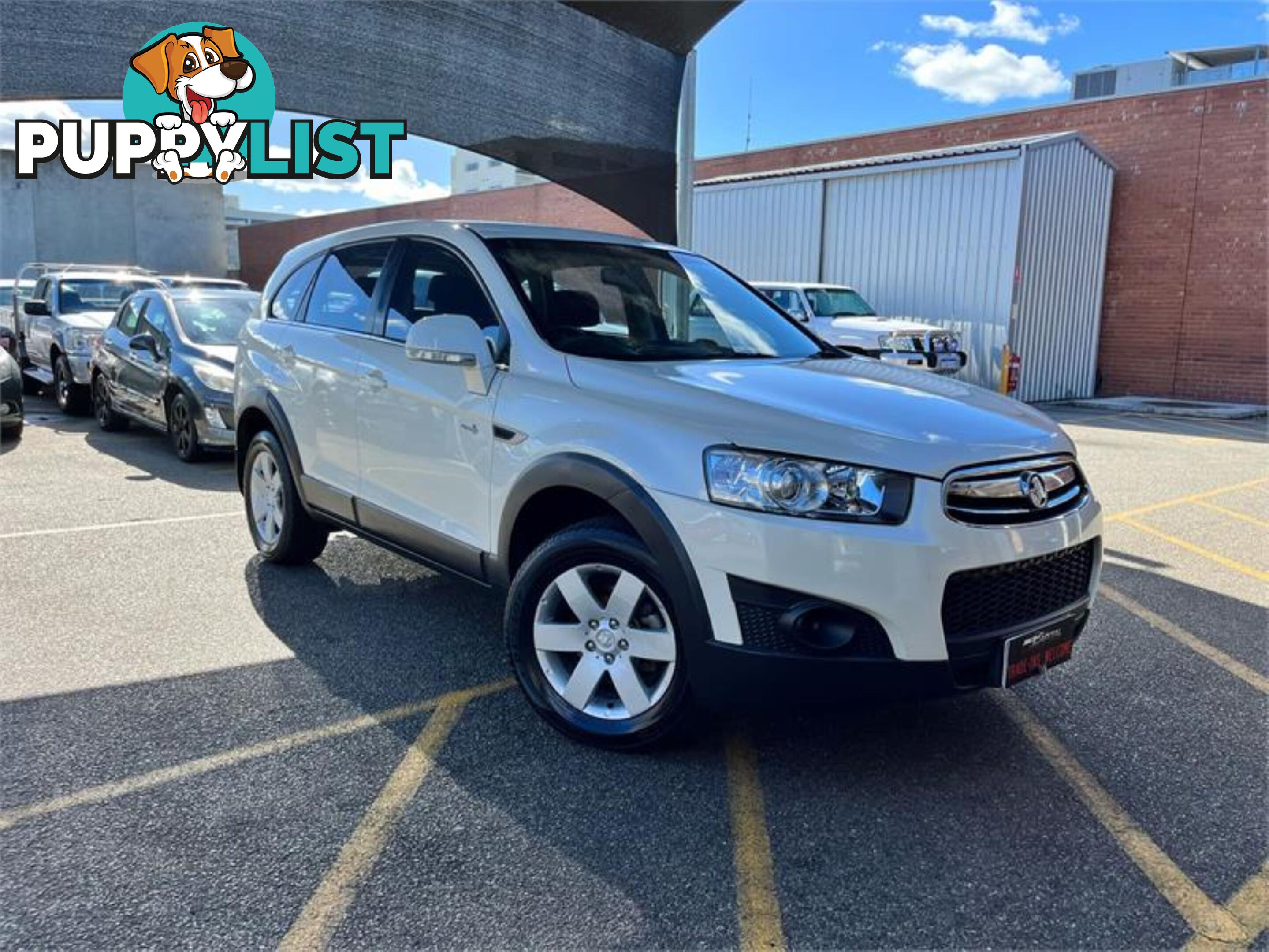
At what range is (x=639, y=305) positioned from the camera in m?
4.19

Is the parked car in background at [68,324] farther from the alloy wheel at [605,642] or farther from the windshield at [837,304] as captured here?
the alloy wheel at [605,642]

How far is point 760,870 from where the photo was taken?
2.63 m

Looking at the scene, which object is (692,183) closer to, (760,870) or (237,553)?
(237,553)

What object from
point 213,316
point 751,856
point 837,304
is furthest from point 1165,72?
point 751,856

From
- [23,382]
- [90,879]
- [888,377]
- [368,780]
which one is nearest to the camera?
[90,879]

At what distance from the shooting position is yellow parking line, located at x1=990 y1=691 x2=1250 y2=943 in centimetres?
245

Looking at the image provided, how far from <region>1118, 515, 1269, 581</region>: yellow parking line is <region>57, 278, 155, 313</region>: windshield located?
38.0 feet

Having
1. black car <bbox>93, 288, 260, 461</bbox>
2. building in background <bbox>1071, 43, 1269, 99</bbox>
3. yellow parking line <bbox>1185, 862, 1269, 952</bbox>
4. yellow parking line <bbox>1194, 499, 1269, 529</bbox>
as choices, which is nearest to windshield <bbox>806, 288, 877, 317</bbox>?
yellow parking line <bbox>1194, 499, 1269, 529</bbox>

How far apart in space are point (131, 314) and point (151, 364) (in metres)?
1.21

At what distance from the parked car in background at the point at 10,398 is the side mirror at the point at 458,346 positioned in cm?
716

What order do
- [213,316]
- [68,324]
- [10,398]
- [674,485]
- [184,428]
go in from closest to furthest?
[674,485]
[184,428]
[10,398]
[213,316]
[68,324]

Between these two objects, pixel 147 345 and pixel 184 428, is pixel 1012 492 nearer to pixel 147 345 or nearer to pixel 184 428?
pixel 184 428

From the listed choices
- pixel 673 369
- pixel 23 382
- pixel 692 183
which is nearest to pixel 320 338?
pixel 673 369

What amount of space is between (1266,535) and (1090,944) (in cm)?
559
